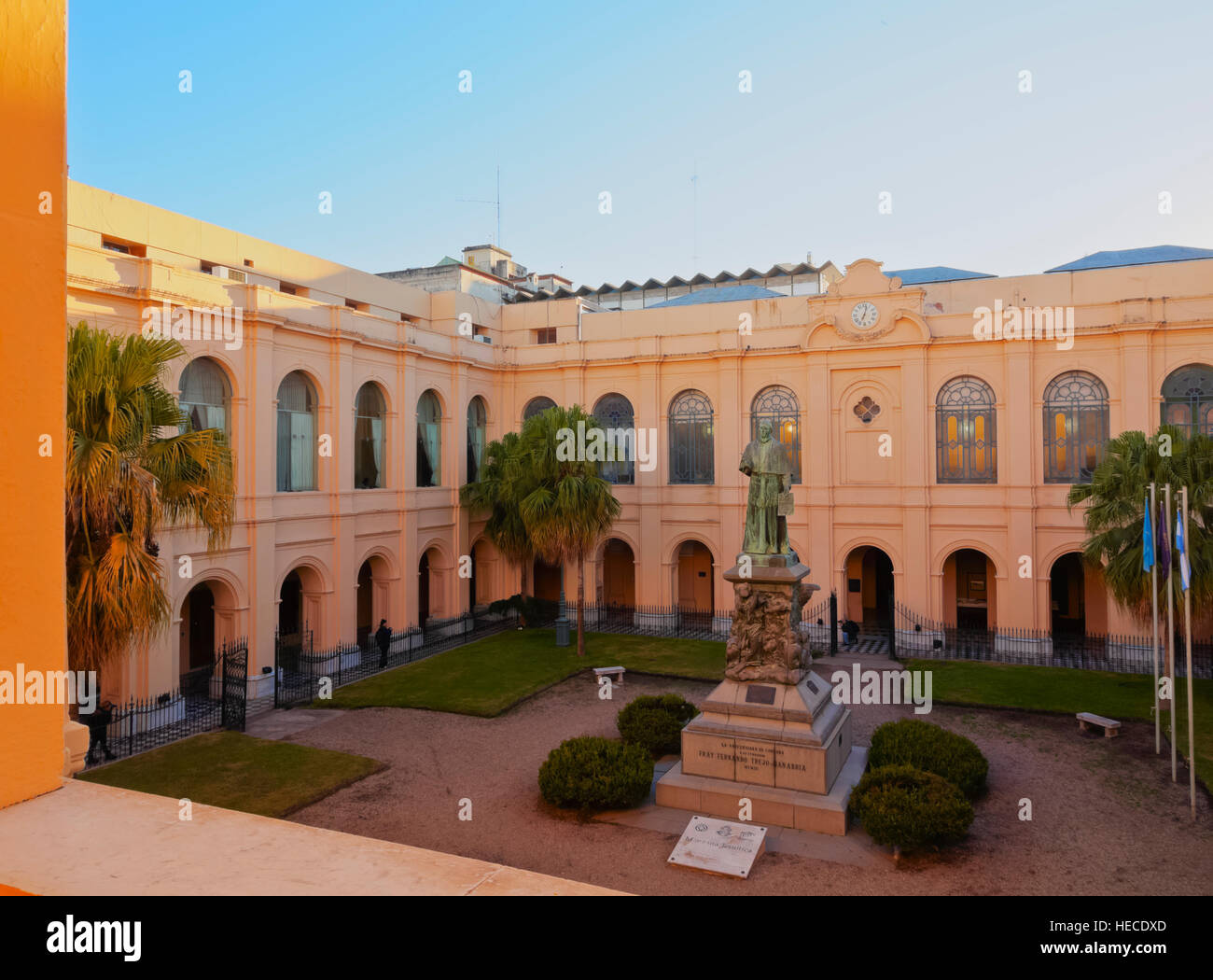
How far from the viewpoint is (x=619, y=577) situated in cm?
3516

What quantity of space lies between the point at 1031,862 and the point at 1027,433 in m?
17.5

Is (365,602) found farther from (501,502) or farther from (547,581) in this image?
(547,581)

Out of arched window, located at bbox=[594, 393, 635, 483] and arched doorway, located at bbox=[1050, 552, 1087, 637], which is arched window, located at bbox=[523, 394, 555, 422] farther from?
arched doorway, located at bbox=[1050, 552, 1087, 637]

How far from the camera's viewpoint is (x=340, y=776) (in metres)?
14.8

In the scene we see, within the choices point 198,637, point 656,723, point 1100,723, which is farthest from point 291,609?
point 1100,723

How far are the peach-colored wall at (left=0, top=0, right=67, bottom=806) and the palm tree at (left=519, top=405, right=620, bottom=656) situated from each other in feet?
70.0

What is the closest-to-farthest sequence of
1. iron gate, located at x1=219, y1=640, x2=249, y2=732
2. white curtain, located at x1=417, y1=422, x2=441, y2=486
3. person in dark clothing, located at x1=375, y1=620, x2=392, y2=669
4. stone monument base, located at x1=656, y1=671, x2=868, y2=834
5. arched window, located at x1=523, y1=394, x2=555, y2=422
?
stone monument base, located at x1=656, y1=671, x2=868, y2=834
iron gate, located at x1=219, y1=640, x2=249, y2=732
person in dark clothing, located at x1=375, y1=620, x2=392, y2=669
white curtain, located at x1=417, y1=422, x2=441, y2=486
arched window, located at x1=523, y1=394, x2=555, y2=422

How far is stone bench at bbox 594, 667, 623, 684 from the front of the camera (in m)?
22.0

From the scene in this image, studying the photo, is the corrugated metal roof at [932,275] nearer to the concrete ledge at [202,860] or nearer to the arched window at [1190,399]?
the arched window at [1190,399]

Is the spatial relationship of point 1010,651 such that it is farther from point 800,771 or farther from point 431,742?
point 431,742

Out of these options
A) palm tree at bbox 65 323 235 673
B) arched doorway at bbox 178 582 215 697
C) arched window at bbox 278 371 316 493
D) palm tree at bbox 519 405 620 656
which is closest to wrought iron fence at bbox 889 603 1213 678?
palm tree at bbox 519 405 620 656

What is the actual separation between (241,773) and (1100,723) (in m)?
17.6

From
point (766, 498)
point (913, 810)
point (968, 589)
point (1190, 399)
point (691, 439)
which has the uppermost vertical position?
point (1190, 399)
